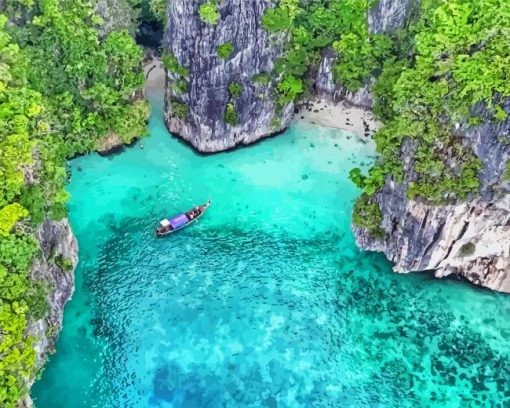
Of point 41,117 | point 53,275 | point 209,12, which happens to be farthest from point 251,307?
point 209,12

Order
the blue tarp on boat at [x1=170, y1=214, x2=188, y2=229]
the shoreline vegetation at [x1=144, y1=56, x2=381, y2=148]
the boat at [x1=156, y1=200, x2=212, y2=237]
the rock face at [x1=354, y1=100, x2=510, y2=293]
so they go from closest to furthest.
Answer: the rock face at [x1=354, y1=100, x2=510, y2=293] < the boat at [x1=156, y1=200, x2=212, y2=237] < the blue tarp on boat at [x1=170, y1=214, x2=188, y2=229] < the shoreline vegetation at [x1=144, y1=56, x2=381, y2=148]

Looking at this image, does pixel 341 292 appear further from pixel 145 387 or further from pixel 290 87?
pixel 290 87

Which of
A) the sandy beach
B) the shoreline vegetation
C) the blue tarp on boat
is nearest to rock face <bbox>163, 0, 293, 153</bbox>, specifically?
the shoreline vegetation

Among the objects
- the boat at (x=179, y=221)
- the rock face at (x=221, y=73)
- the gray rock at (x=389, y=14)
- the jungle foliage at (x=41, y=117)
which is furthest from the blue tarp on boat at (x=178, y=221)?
the gray rock at (x=389, y=14)

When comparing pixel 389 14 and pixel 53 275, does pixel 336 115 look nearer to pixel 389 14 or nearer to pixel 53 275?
pixel 389 14

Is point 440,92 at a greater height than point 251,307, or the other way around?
point 440,92

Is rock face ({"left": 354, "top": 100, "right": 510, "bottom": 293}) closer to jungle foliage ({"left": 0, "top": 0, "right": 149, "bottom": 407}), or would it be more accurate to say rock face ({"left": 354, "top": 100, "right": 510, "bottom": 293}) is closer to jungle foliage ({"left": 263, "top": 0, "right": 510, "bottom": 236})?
jungle foliage ({"left": 263, "top": 0, "right": 510, "bottom": 236})

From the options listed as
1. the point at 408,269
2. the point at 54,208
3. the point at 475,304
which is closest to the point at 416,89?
the point at 408,269

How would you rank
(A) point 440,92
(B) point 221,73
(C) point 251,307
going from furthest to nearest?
(B) point 221,73 < (C) point 251,307 < (A) point 440,92
